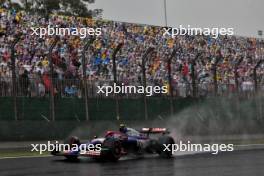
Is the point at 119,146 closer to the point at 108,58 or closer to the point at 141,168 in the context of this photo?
the point at 141,168

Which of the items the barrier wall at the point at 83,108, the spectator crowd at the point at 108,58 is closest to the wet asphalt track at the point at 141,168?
the barrier wall at the point at 83,108

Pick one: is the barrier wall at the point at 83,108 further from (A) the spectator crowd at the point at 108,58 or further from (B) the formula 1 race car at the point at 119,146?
(B) the formula 1 race car at the point at 119,146

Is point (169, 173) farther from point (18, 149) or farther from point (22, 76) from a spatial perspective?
point (22, 76)

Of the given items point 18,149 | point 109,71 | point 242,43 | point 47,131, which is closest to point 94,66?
point 109,71

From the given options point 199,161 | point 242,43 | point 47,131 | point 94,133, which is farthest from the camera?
point 242,43

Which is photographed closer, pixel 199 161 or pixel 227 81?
pixel 199 161

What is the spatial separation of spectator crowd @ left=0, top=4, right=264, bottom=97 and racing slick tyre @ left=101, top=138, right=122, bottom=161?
18.7 feet

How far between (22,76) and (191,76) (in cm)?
790

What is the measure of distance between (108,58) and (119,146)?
8.81 meters

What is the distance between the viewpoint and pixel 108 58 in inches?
876

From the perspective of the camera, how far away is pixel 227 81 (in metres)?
24.8

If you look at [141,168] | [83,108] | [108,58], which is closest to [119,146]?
[141,168]

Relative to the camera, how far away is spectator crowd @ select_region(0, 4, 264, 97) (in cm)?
1931

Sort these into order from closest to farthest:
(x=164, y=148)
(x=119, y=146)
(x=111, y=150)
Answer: (x=111, y=150), (x=119, y=146), (x=164, y=148)
